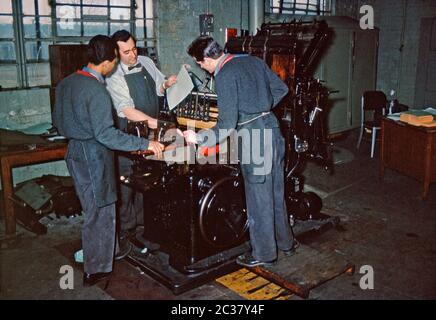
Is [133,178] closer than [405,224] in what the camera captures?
Yes

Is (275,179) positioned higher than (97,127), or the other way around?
(97,127)

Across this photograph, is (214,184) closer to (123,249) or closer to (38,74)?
(123,249)

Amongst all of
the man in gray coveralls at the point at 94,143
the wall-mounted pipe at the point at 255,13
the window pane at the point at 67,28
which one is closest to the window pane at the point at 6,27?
the window pane at the point at 67,28

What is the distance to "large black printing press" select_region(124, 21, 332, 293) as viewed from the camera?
379 centimetres

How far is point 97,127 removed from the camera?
340 cm

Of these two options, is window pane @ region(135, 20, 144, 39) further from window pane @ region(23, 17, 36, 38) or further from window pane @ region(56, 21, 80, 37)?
window pane @ region(23, 17, 36, 38)

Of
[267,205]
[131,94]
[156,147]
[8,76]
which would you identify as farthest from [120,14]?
[267,205]

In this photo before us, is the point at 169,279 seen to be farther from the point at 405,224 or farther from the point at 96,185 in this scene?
the point at 405,224

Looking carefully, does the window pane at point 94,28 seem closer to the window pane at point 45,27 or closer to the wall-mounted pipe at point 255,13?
the window pane at point 45,27

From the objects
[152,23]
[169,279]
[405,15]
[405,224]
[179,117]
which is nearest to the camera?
[169,279]

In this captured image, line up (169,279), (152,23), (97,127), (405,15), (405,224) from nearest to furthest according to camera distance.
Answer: (97,127) → (169,279) → (405,224) → (152,23) → (405,15)

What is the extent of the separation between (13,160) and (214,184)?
2.23m
